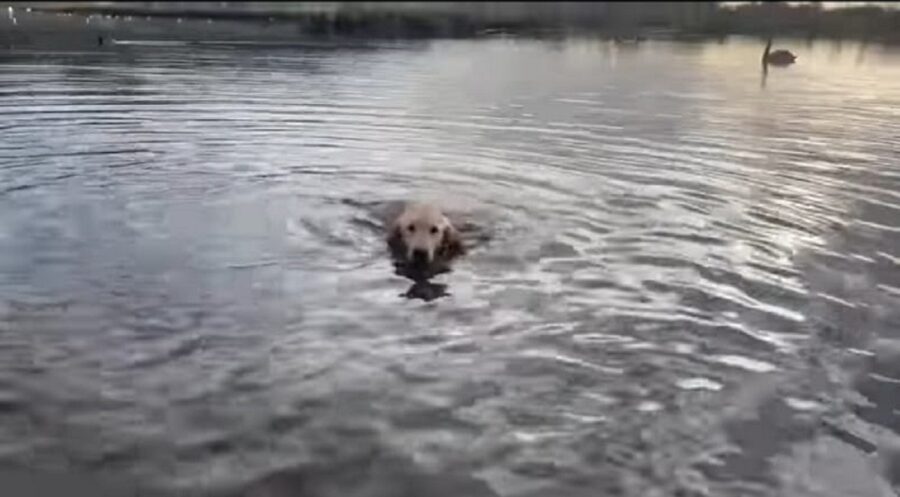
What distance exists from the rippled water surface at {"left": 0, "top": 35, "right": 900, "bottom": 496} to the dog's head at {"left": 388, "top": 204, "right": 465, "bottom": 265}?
0.41 metres

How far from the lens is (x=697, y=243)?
45.7ft

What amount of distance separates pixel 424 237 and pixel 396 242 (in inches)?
25.6

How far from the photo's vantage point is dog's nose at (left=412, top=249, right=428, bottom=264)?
12.6 metres

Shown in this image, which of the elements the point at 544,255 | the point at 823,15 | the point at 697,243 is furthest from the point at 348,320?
the point at 823,15

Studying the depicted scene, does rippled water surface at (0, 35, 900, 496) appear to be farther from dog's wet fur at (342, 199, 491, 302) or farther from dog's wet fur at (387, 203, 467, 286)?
dog's wet fur at (387, 203, 467, 286)

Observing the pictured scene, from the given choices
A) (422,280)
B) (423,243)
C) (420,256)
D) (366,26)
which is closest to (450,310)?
(422,280)

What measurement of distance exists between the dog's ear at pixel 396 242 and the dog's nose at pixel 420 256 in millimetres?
384

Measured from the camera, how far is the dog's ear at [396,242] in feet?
43.1

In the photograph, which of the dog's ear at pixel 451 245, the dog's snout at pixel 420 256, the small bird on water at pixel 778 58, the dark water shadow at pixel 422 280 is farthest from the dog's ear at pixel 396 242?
the small bird on water at pixel 778 58

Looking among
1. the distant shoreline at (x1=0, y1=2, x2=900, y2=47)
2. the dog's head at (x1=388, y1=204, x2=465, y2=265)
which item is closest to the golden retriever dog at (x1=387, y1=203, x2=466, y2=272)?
the dog's head at (x1=388, y1=204, x2=465, y2=265)

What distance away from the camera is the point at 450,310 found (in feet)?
35.5

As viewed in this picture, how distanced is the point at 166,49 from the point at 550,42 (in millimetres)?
22705

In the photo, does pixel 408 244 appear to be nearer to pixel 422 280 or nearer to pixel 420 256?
pixel 420 256

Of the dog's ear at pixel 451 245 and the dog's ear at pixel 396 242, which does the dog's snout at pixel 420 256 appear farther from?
the dog's ear at pixel 451 245
